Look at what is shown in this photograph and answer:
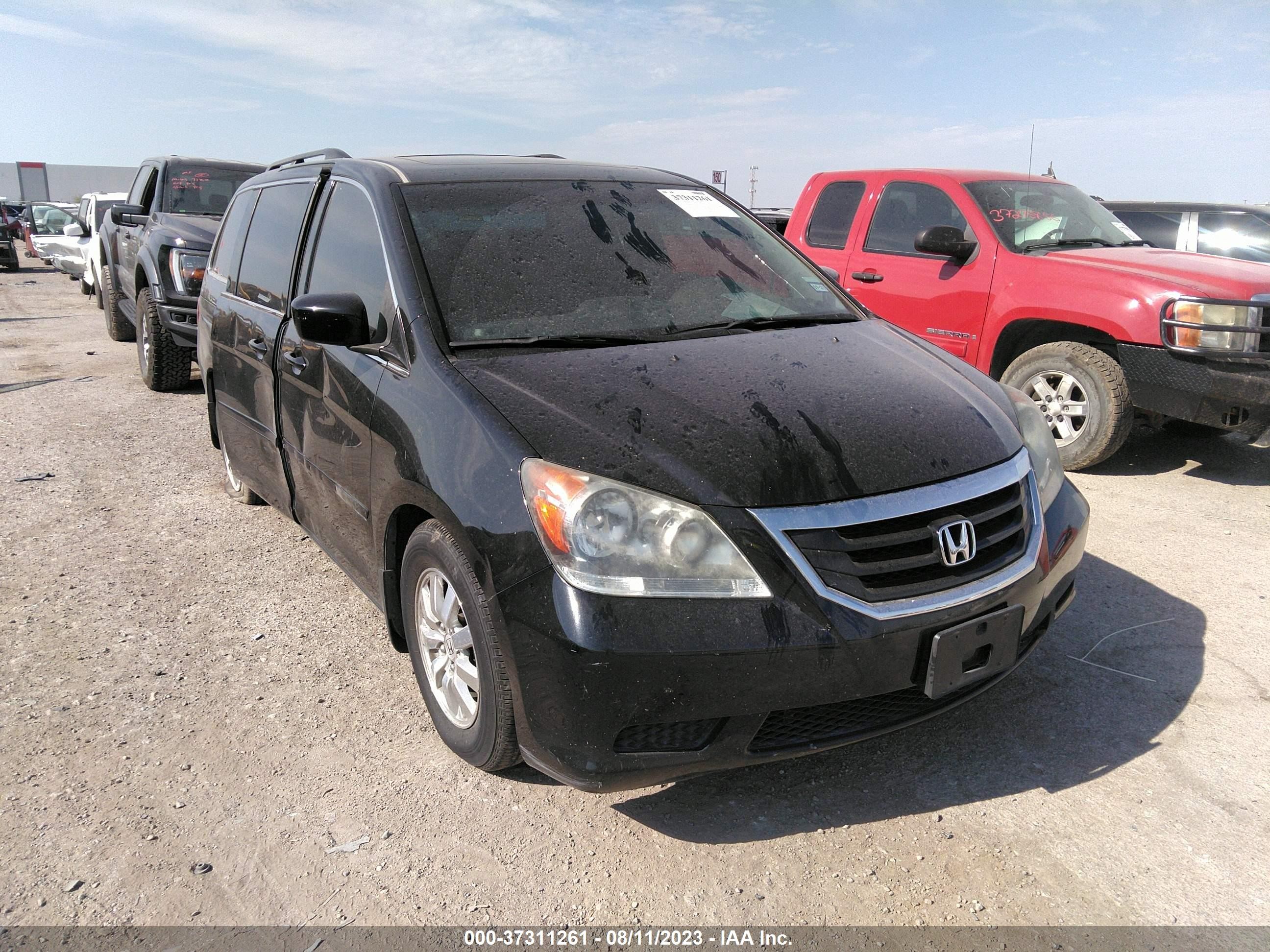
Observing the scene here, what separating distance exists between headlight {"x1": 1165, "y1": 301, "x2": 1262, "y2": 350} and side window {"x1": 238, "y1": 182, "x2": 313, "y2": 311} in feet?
15.4

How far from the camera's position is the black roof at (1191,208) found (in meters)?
9.19

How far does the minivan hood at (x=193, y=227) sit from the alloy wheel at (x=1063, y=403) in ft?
21.1

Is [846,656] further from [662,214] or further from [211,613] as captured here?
[211,613]

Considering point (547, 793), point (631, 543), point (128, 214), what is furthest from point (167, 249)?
point (631, 543)

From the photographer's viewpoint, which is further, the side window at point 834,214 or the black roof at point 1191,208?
the black roof at point 1191,208

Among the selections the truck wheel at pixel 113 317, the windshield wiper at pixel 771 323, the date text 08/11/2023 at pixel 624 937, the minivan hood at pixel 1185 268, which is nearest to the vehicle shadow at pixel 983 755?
the date text 08/11/2023 at pixel 624 937

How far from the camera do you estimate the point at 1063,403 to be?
5.88 m

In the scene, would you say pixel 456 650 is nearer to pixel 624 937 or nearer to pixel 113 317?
pixel 624 937

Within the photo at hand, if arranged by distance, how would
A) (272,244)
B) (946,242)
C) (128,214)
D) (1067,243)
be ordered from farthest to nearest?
1. (128,214)
2. (1067,243)
3. (946,242)
4. (272,244)

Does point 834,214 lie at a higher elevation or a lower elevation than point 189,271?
higher

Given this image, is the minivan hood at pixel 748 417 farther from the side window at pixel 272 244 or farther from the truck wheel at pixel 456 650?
the side window at pixel 272 244

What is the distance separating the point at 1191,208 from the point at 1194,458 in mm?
4282

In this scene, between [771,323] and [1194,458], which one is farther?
[1194,458]

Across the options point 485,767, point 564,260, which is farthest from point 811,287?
point 485,767
